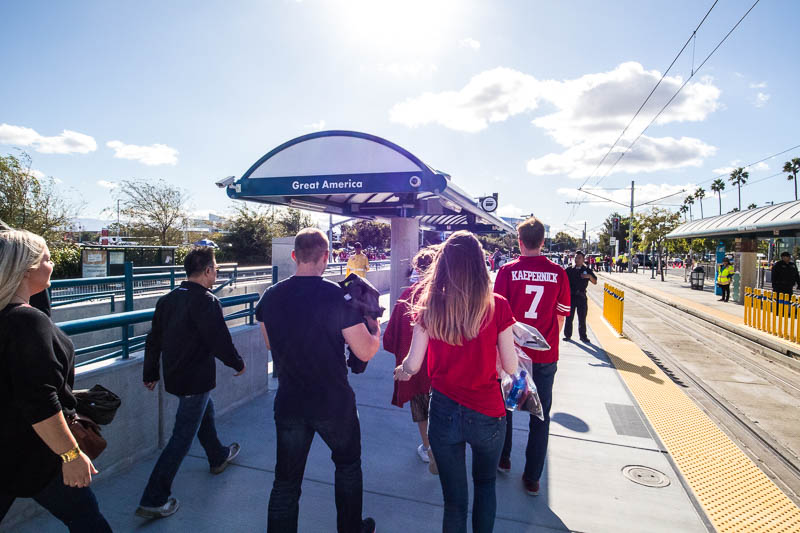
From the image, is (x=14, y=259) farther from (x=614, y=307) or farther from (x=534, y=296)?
(x=614, y=307)

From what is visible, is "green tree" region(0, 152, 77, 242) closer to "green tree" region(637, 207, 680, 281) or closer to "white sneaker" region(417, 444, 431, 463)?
"white sneaker" region(417, 444, 431, 463)

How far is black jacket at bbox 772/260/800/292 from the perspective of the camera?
11227 millimetres

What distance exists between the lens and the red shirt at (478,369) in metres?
2.13

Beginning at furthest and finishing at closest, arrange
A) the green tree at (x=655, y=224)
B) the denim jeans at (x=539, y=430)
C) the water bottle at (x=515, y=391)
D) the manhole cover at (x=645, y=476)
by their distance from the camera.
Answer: the green tree at (x=655, y=224)
the manhole cover at (x=645, y=476)
the denim jeans at (x=539, y=430)
the water bottle at (x=515, y=391)

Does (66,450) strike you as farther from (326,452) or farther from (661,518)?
(661,518)

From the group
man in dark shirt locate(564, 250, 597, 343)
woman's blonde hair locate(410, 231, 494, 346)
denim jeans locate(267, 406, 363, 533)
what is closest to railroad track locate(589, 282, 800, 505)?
man in dark shirt locate(564, 250, 597, 343)

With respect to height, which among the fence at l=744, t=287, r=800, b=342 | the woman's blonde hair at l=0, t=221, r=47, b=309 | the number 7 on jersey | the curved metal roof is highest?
the curved metal roof

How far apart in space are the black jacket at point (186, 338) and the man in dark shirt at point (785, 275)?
13871 millimetres

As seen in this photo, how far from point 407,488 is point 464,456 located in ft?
4.37

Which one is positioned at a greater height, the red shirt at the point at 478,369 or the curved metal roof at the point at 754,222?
the curved metal roof at the point at 754,222

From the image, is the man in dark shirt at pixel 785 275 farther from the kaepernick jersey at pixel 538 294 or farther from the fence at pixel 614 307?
the kaepernick jersey at pixel 538 294

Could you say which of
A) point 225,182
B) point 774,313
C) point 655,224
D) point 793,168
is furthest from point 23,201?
point 793,168

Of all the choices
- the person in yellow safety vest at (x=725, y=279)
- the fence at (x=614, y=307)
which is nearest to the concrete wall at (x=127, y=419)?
the fence at (x=614, y=307)

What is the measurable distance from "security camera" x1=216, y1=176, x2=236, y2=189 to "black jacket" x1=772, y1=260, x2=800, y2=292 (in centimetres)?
1353
